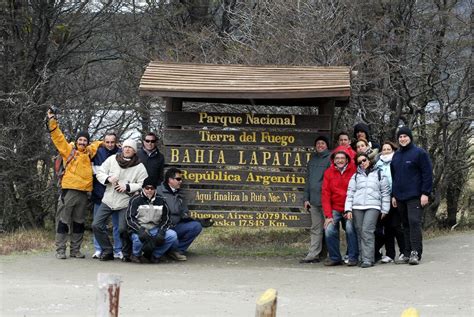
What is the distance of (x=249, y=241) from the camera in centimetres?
1430

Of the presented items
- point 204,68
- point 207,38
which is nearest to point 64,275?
point 204,68

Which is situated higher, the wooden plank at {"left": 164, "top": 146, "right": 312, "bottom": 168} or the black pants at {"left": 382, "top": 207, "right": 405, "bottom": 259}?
the wooden plank at {"left": 164, "top": 146, "right": 312, "bottom": 168}

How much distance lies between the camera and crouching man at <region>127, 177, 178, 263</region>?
440 inches

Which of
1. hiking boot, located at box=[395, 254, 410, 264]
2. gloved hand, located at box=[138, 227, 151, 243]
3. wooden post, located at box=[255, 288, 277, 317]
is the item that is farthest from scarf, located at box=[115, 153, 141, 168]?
wooden post, located at box=[255, 288, 277, 317]

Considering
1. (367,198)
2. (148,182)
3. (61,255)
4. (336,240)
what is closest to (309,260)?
(336,240)

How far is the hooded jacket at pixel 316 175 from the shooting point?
11.5 metres

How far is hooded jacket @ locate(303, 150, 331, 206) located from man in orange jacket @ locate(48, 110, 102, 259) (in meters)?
3.04

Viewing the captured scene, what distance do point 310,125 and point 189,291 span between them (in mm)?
3405

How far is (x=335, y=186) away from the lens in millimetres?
11328

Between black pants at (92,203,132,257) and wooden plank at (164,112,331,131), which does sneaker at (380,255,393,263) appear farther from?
black pants at (92,203,132,257)

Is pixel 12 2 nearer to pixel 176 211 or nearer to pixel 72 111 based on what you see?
pixel 72 111

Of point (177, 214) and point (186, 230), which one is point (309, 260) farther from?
point (177, 214)

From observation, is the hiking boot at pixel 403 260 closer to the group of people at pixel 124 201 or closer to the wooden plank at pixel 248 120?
the wooden plank at pixel 248 120

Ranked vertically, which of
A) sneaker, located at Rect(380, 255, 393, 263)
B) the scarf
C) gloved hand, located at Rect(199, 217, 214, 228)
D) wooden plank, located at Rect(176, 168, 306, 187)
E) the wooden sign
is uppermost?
the wooden sign
